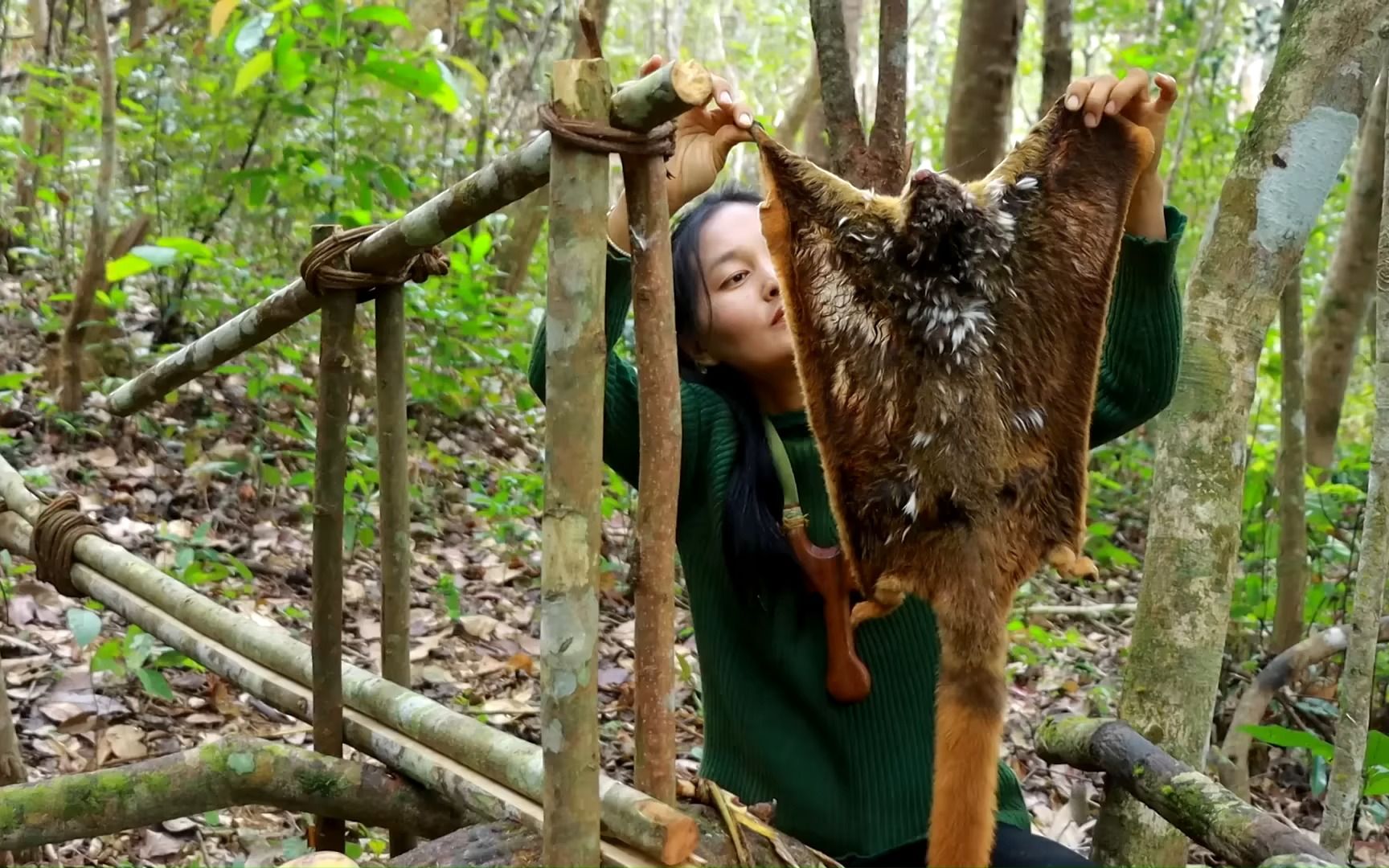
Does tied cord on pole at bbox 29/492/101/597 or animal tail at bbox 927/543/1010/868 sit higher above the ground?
animal tail at bbox 927/543/1010/868

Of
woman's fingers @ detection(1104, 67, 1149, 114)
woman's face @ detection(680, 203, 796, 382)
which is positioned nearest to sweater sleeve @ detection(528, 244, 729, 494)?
woman's face @ detection(680, 203, 796, 382)

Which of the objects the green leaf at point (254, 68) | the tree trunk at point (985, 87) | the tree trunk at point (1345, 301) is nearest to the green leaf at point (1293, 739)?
the tree trunk at point (985, 87)

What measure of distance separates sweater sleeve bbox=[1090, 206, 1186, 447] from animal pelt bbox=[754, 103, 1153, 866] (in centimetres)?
15

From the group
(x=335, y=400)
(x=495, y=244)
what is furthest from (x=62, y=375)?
(x=335, y=400)

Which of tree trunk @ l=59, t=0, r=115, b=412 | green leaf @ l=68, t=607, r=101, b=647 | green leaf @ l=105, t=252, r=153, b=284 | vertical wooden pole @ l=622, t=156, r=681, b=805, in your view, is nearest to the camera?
vertical wooden pole @ l=622, t=156, r=681, b=805

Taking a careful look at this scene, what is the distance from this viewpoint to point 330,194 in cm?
417

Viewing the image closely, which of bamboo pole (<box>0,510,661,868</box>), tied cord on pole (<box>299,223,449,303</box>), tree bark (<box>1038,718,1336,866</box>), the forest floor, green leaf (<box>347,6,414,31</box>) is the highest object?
green leaf (<box>347,6,414,31</box>)

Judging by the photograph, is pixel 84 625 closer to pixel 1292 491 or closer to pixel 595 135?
pixel 595 135

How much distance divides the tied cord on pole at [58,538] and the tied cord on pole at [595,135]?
1795 millimetres

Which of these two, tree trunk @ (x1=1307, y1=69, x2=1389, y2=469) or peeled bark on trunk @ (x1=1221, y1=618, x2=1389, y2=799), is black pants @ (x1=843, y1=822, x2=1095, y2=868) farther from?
tree trunk @ (x1=1307, y1=69, x2=1389, y2=469)

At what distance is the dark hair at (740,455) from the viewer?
1746 millimetres

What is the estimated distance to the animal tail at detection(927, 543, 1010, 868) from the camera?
1.31m

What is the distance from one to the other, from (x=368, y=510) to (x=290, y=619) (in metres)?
0.82

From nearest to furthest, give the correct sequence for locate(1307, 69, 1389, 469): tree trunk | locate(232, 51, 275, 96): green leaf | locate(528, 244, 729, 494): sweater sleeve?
1. locate(528, 244, 729, 494): sweater sleeve
2. locate(232, 51, 275, 96): green leaf
3. locate(1307, 69, 1389, 469): tree trunk
